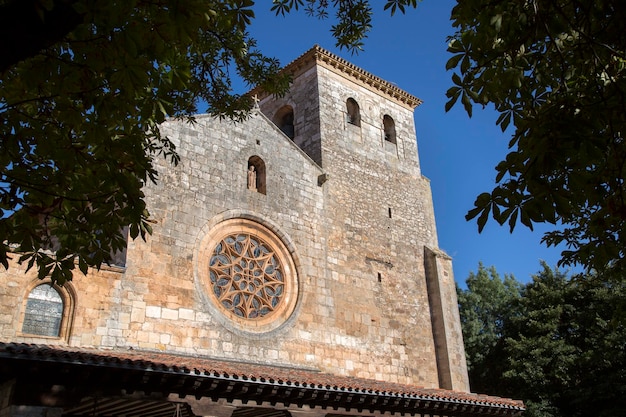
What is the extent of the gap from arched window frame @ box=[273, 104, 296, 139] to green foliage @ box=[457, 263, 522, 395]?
11.9m

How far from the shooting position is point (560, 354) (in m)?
19.8

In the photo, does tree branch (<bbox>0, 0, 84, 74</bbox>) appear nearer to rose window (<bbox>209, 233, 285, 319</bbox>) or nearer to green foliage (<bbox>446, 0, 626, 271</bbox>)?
green foliage (<bbox>446, 0, 626, 271</bbox>)

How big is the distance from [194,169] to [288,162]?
8.62ft

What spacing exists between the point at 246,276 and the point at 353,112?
670 cm

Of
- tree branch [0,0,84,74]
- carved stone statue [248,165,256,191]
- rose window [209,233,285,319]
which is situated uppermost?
carved stone statue [248,165,256,191]

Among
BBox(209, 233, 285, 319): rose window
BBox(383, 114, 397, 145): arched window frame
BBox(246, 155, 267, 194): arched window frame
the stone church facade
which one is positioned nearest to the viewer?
the stone church facade

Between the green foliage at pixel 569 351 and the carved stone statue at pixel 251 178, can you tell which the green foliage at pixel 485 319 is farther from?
the carved stone statue at pixel 251 178

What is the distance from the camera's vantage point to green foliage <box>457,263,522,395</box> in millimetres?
22812

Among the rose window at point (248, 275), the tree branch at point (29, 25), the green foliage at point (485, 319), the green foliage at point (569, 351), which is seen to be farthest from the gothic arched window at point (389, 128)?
the tree branch at point (29, 25)

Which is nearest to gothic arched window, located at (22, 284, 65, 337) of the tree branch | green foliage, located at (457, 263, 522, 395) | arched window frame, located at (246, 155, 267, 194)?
arched window frame, located at (246, 155, 267, 194)

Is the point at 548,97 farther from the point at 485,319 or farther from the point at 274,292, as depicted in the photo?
the point at 485,319

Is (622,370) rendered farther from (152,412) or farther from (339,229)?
(152,412)

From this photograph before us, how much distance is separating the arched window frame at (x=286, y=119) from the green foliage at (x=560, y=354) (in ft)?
30.2

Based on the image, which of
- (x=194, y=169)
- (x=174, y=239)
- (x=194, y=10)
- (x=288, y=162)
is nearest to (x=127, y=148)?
(x=194, y=10)
